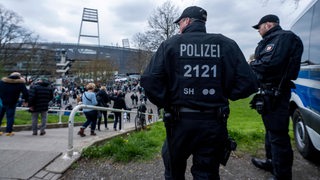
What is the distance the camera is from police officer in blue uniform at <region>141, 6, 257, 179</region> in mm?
2318

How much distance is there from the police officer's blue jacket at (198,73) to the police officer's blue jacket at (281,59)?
0.72 m

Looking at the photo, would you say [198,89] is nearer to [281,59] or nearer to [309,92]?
[281,59]

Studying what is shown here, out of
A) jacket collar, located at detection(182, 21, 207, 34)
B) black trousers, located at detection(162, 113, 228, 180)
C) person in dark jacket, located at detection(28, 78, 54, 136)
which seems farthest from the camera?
person in dark jacket, located at detection(28, 78, 54, 136)

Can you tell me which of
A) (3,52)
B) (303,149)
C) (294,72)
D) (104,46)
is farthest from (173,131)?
(104,46)

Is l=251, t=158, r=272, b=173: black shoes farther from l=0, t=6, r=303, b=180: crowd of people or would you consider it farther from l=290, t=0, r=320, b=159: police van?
l=0, t=6, r=303, b=180: crowd of people

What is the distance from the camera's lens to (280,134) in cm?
302

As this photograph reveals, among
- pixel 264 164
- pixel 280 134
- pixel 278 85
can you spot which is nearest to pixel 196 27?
pixel 278 85

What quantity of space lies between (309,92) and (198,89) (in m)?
1.94

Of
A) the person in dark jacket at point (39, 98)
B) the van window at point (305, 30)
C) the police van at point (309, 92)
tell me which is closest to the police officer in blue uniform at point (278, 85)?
the police van at point (309, 92)

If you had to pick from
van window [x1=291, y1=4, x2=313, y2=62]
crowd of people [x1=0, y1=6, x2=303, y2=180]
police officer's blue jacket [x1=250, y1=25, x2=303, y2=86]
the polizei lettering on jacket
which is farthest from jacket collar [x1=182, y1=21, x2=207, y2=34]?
van window [x1=291, y1=4, x2=313, y2=62]

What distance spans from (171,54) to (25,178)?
259cm

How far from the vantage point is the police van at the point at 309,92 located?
3328 mm

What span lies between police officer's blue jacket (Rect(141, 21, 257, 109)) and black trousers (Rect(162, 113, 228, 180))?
12cm

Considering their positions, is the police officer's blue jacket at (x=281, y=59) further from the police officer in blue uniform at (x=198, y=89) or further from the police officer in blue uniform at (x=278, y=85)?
the police officer in blue uniform at (x=198, y=89)
